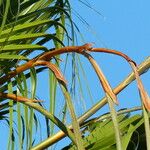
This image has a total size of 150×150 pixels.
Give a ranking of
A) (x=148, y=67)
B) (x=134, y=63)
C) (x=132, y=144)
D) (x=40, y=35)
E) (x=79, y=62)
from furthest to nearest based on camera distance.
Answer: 1. (x=132, y=144)
2. (x=79, y=62)
3. (x=40, y=35)
4. (x=148, y=67)
5. (x=134, y=63)

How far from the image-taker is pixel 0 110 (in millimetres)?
1333

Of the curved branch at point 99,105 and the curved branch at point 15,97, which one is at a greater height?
the curved branch at point 15,97

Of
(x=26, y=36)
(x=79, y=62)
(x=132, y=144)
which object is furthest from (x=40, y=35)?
(x=132, y=144)

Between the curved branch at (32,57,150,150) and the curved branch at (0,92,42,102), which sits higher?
the curved branch at (0,92,42,102)

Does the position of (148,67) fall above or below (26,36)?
below

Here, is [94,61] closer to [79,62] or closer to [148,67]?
[148,67]

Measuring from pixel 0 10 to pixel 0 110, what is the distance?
0.94 ft

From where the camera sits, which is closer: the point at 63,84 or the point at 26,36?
the point at 63,84

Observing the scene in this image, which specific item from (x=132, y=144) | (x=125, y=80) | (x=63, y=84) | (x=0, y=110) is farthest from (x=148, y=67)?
(x=0, y=110)

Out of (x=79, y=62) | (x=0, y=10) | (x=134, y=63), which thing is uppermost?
(x=0, y=10)

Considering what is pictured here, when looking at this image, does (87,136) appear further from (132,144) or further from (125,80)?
(125,80)

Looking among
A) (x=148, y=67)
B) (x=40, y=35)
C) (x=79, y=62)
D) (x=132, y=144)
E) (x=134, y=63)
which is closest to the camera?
(x=134, y=63)

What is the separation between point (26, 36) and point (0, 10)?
0.14 m

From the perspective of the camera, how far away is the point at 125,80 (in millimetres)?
1034
